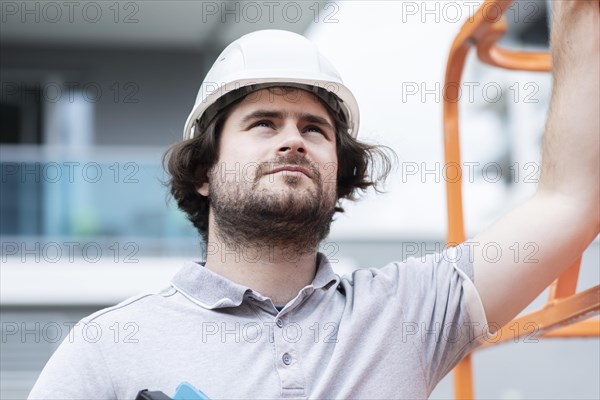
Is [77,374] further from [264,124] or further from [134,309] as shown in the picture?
[264,124]

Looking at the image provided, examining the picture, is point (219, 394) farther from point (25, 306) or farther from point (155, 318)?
point (25, 306)

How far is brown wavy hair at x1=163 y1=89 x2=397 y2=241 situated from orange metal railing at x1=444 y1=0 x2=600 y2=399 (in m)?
0.21

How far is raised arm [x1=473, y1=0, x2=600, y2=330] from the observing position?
142cm

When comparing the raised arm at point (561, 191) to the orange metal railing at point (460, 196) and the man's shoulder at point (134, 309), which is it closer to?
the orange metal railing at point (460, 196)

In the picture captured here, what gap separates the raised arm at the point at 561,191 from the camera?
142 centimetres

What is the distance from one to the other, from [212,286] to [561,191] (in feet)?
1.82

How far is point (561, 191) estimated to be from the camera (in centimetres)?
146

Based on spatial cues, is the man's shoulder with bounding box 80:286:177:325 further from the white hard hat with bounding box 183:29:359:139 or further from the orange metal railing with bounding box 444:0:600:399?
the orange metal railing with bounding box 444:0:600:399

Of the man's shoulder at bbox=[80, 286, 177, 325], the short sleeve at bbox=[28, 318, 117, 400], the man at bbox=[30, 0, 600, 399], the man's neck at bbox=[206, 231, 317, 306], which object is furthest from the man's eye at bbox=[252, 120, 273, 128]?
the short sleeve at bbox=[28, 318, 117, 400]

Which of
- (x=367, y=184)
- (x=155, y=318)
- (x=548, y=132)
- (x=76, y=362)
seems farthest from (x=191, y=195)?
(x=548, y=132)

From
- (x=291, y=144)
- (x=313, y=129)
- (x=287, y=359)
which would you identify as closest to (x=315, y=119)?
(x=313, y=129)

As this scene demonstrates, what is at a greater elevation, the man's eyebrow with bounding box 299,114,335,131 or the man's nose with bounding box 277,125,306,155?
the man's eyebrow with bounding box 299,114,335,131

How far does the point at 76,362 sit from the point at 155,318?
146 millimetres

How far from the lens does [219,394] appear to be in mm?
1392
